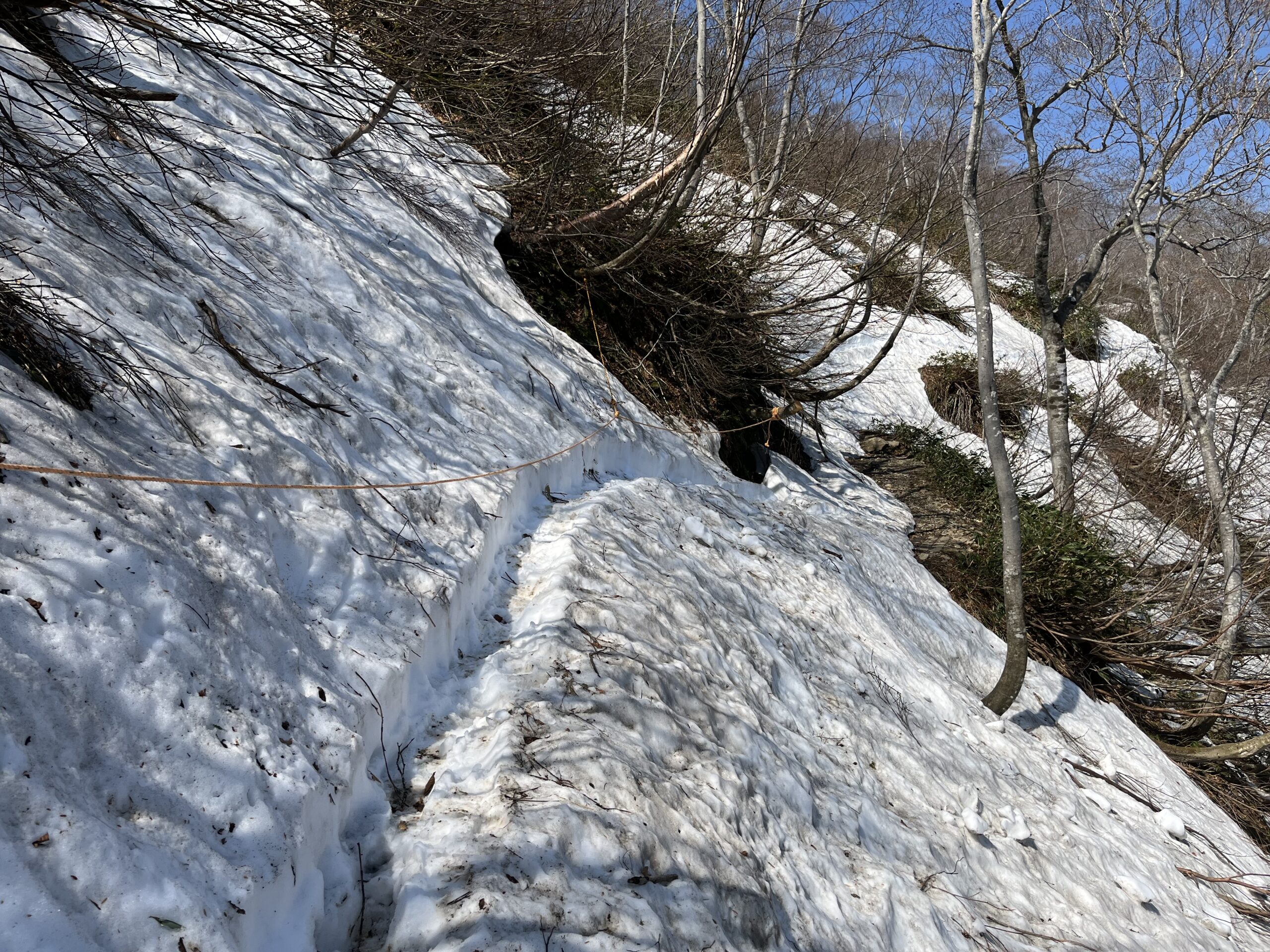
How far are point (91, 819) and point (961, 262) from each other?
58.6 ft

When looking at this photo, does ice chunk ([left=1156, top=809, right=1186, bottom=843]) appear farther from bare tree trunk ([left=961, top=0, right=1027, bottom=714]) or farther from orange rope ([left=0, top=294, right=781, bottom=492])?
orange rope ([left=0, top=294, right=781, bottom=492])

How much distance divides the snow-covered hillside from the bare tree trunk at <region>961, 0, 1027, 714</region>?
0.40 meters

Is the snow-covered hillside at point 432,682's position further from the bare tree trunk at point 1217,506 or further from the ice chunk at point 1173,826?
the bare tree trunk at point 1217,506

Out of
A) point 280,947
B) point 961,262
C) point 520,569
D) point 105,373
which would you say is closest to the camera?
point 280,947

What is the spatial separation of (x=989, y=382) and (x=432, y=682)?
4.25 metres

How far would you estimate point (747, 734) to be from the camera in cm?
333

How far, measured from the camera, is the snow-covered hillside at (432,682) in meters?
1.79

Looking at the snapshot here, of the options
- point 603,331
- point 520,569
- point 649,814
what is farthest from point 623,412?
point 649,814

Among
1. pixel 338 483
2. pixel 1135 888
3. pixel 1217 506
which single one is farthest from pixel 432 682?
pixel 1217 506

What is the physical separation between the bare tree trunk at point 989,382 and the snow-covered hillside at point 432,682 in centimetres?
40

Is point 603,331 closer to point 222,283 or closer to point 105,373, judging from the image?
point 222,283

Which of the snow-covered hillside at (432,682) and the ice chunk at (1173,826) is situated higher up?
the ice chunk at (1173,826)

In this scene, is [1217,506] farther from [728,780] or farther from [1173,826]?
[728,780]

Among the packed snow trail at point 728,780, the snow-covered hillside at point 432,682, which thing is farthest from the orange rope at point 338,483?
the packed snow trail at point 728,780
